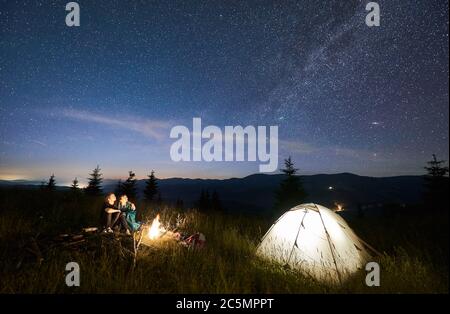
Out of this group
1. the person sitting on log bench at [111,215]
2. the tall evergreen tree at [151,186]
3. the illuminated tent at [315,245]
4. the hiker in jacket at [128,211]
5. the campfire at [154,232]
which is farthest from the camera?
the tall evergreen tree at [151,186]

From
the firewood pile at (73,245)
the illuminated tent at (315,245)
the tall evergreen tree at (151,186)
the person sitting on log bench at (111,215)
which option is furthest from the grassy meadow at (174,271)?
the tall evergreen tree at (151,186)

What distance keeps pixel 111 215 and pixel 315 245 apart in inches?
200

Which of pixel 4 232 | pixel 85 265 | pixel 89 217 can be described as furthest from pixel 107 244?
pixel 89 217

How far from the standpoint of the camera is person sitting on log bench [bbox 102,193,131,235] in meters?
6.32

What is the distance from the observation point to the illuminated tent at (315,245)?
207 inches

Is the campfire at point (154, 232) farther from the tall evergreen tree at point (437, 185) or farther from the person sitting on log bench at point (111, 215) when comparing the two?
the tall evergreen tree at point (437, 185)

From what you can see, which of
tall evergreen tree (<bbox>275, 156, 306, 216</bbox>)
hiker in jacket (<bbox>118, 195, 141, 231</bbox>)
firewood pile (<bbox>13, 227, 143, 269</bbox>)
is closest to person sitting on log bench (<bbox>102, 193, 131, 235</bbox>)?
hiker in jacket (<bbox>118, 195, 141, 231</bbox>)

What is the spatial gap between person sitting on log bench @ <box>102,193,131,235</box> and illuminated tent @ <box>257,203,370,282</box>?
3634 millimetres

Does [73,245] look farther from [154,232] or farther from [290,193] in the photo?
[290,193]

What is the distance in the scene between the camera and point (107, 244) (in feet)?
16.3

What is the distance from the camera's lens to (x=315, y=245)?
5.60 m

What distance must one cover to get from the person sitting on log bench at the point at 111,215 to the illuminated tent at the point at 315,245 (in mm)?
3634

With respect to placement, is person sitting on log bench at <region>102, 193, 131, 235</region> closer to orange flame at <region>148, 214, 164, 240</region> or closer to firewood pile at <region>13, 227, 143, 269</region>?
orange flame at <region>148, 214, 164, 240</region>
